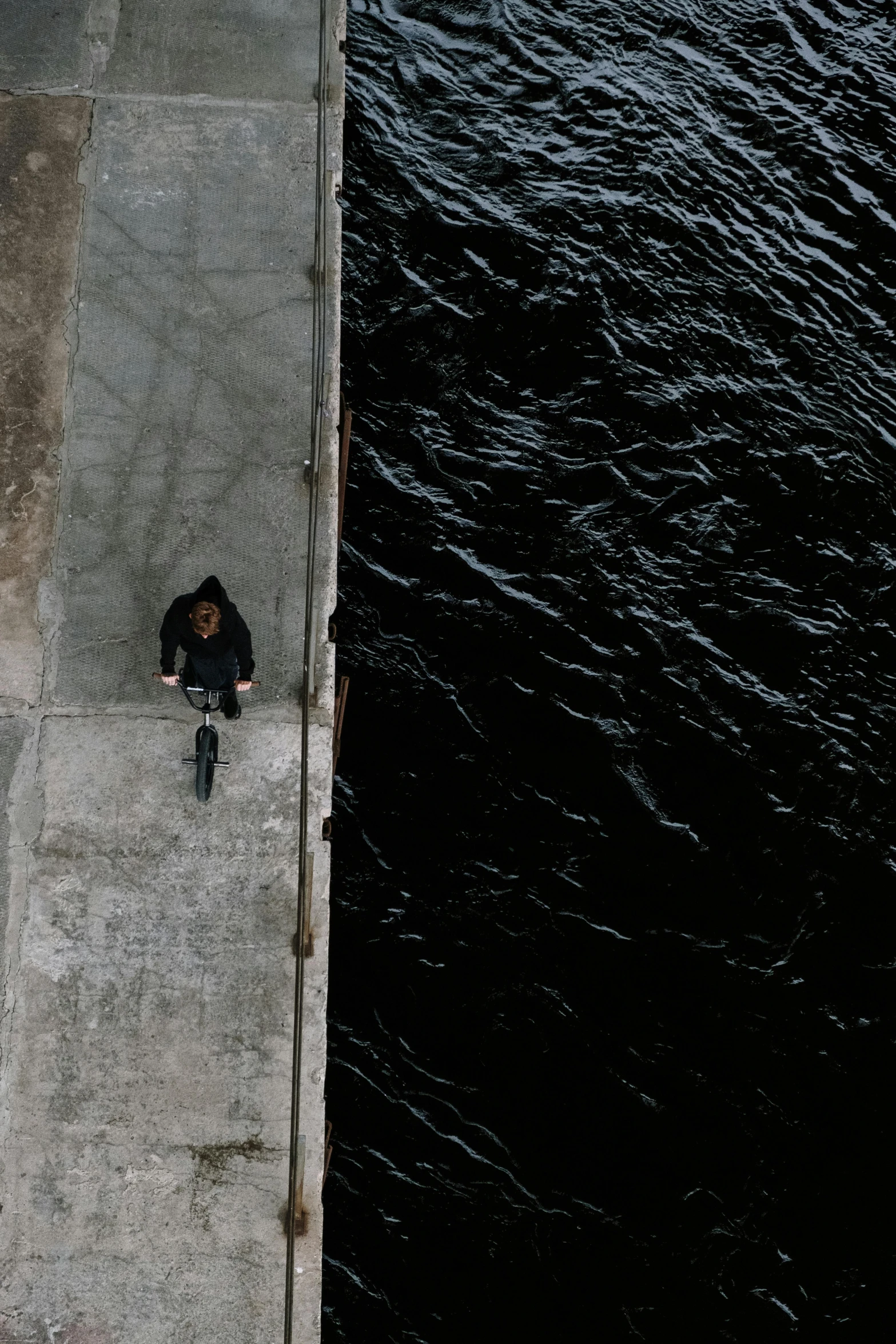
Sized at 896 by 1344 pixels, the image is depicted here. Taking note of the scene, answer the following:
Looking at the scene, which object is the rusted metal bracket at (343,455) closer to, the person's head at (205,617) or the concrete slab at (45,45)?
the person's head at (205,617)

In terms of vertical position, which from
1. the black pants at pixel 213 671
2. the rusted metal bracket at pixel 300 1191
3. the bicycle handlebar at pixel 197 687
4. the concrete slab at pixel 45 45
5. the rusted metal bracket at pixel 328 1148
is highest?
the concrete slab at pixel 45 45

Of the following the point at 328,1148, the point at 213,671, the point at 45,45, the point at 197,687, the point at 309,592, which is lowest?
the point at 328,1148

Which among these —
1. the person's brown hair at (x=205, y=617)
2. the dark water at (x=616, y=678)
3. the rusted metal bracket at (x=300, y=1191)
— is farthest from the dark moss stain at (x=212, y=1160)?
the person's brown hair at (x=205, y=617)

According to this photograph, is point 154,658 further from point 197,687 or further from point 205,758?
point 205,758

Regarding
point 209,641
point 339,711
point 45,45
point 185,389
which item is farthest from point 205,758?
point 45,45

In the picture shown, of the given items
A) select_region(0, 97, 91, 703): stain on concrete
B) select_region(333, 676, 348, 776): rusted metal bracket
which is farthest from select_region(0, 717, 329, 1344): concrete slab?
select_region(0, 97, 91, 703): stain on concrete

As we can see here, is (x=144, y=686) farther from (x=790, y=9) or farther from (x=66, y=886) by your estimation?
(x=790, y=9)
